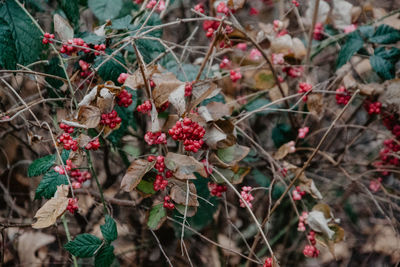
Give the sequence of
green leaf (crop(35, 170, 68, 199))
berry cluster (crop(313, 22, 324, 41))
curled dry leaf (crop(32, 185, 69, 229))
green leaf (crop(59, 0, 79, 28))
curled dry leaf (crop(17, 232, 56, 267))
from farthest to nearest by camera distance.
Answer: curled dry leaf (crop(17, 232, 56, 267)) → berry cluster (crop(313, 22, 324, 41)) → green leaf (crop(59, 0, 79, 28)) → green leaf (crop(35, 170, 68, 199)) → curled dry leaf (crop(32, 185, 69, 229))

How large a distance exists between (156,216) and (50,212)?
0.26 metres

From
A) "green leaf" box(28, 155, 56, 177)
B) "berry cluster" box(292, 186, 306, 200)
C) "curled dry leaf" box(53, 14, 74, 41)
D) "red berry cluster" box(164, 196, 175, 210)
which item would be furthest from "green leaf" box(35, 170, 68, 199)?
"berry cluster" box(292, 186, 306, 200)

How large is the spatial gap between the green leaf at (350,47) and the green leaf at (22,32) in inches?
36.9

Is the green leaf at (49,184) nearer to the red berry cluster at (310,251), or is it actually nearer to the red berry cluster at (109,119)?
the red berry cluster at (109,119)

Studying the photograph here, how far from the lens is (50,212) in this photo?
71cm

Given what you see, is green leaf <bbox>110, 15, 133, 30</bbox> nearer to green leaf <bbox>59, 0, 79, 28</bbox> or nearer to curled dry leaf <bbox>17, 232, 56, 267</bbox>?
green leaf <bbox>59, 0, 79, 28</bbox>

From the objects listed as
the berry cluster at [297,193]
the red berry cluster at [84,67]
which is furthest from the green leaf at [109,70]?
the berry cluster at [297,193]

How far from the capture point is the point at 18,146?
4.76ft

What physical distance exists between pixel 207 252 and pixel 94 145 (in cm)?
109

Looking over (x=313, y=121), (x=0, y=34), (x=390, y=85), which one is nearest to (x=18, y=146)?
(x=0, y=34)

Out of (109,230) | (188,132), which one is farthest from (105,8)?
(109,230)

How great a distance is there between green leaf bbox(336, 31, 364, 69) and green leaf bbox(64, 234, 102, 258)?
3.01 ft

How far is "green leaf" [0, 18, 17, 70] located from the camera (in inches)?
34.6

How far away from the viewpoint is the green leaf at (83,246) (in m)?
0.77
